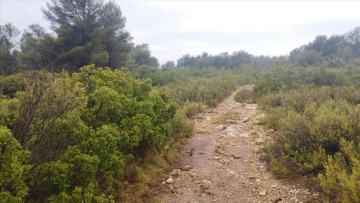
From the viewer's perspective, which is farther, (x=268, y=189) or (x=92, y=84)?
(x=92, y=84)

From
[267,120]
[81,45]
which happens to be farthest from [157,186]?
Answer: [81,45]

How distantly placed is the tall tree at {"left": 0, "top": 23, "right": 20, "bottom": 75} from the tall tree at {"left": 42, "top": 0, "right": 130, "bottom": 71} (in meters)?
6.07

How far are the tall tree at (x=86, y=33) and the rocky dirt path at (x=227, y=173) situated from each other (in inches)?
441

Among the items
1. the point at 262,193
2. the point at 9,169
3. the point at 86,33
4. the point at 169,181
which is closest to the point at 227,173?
the point at 262,193

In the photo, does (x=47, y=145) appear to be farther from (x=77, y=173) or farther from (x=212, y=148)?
(x=212, y=148)

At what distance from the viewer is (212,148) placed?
26.6 feet

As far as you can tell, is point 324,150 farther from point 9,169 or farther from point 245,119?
point 9,169

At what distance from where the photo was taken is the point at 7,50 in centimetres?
2381

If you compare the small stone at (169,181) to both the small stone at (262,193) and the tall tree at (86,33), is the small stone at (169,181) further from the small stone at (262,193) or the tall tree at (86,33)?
the tall tree at (86,33)

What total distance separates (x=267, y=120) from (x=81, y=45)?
14133 mm

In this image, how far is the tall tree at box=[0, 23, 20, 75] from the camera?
22703mm

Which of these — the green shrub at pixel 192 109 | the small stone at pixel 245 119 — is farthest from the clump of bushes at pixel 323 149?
the green shrub at pixel 192 109

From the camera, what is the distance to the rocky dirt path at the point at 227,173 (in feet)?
18.5

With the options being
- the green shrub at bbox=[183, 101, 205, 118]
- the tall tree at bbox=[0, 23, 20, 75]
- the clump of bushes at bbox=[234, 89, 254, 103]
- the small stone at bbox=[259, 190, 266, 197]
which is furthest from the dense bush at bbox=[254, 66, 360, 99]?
the tall tree at bbox=[0, 23, 20, 75]
